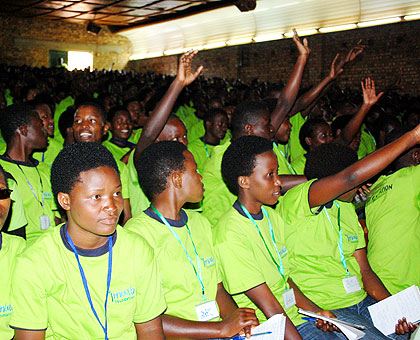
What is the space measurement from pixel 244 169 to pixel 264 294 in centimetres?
62

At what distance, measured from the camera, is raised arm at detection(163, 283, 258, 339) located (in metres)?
Answer: 1.85

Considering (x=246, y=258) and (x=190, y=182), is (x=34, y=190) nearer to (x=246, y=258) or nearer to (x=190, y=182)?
(x=190, y=182)

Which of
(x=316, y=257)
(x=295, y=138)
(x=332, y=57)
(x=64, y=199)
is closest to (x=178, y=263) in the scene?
(x=64, y=199)

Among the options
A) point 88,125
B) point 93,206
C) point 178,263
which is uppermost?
point 88,125

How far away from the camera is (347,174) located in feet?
6.75

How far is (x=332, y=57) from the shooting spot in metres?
12.3

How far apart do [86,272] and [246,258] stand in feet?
2.56

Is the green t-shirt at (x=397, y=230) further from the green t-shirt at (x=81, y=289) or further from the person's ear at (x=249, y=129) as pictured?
the green t-shirt at (x=81, y=289)

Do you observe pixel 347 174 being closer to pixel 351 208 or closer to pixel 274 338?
pixel 351 208

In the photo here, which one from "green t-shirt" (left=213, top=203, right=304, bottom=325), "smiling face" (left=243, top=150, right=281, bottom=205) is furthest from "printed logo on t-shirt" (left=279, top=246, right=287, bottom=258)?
"smiling face" (left=243, top=150, right=281, bottom=205)

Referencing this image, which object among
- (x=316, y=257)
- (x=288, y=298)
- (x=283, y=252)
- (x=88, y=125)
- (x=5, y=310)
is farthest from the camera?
(x=88, y=125)

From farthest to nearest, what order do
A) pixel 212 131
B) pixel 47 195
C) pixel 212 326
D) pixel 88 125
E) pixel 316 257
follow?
1. pixel 212 131
2. pixel 88 125
3. pixel 47 195
4. pixel 316 257
5. pixel 212 326

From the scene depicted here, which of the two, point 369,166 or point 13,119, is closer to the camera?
point 369,166

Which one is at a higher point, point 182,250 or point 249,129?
point 249,129
